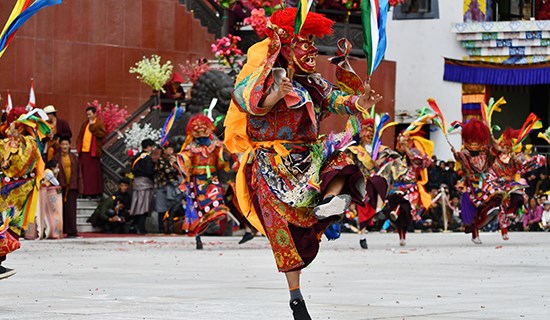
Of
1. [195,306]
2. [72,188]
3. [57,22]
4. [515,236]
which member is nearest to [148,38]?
[57,22]

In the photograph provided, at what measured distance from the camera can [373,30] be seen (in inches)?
376

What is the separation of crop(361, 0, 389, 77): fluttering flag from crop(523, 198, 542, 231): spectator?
19725mm

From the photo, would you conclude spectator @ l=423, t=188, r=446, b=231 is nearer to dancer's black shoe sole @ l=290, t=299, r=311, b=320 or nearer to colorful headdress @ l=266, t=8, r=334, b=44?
colorful headdress @ l=266, t=8, r=334, b=44

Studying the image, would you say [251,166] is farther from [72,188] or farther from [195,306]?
[72,188]

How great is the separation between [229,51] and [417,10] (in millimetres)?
10337

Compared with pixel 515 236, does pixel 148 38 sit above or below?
above

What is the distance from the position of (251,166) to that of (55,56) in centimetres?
1765

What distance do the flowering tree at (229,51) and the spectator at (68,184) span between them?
161 inches

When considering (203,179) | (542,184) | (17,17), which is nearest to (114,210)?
(203,179)

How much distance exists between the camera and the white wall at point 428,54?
3512 cm

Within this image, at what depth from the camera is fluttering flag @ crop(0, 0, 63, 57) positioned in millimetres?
10539

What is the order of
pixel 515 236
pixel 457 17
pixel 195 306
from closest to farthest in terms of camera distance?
pixel 195 306 → pixel 515 236 → pixel 457 17

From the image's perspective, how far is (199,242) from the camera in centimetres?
1947

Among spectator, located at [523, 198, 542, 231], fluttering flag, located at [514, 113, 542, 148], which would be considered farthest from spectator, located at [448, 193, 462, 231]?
fluttering flag, located at [514, 113, 542, 148]
